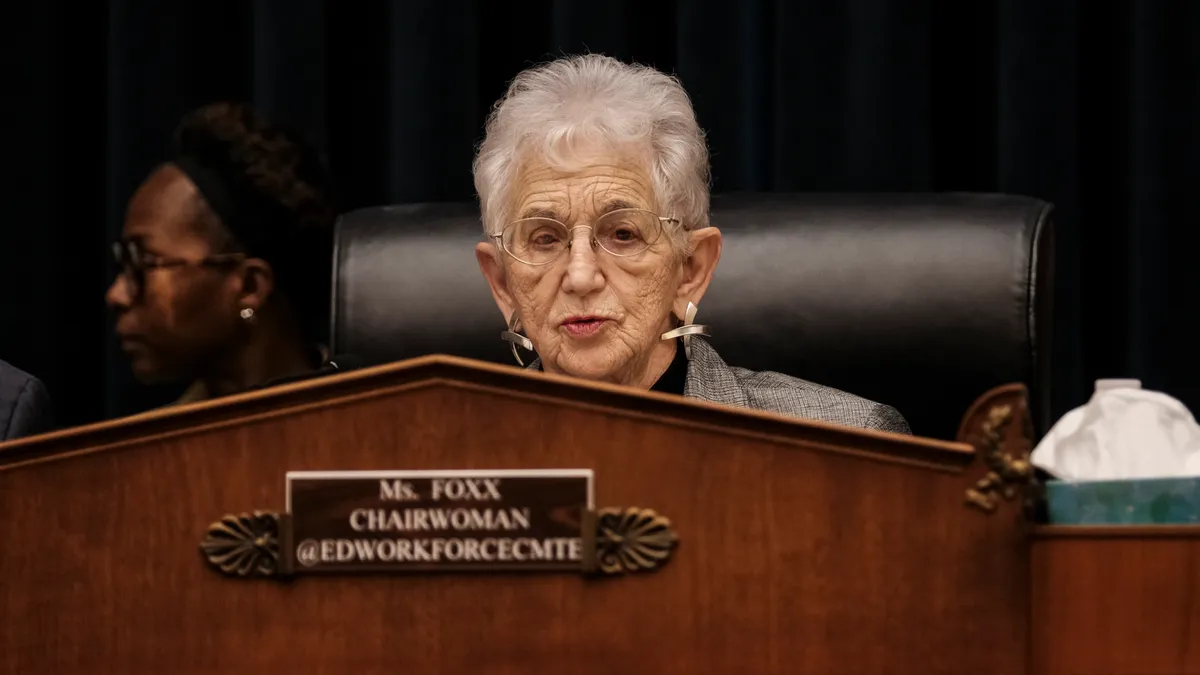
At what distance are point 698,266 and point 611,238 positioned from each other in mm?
114

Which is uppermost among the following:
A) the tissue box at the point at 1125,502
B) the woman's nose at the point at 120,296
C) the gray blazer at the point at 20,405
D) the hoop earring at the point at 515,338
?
the woman's nose at the point at 120,296

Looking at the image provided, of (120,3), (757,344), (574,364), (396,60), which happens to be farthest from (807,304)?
(120,3)

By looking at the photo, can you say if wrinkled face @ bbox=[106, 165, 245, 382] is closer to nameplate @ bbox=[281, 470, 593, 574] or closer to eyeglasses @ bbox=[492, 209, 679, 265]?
eyeglasses @ bbox=[492, 209, 679, 265]

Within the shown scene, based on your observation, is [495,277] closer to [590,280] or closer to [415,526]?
[590,280]

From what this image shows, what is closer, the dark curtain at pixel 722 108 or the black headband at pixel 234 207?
the black headband at pixel 234 207

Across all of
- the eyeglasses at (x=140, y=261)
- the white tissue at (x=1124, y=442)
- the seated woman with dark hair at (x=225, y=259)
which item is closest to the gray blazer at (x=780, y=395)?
the seated woman with dark hair at (x=225, y=259)

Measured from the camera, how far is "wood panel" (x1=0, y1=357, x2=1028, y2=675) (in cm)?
72

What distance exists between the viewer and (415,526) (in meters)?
0.74

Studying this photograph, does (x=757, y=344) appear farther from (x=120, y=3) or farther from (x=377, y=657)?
(x=120, y=3)

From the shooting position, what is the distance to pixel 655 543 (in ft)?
2.39

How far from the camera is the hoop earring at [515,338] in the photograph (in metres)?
1.45

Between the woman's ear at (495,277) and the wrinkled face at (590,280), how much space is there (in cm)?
6

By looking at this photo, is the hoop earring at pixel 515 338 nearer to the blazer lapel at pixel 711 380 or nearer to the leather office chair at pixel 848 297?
the leather office chair at pixel 848 297

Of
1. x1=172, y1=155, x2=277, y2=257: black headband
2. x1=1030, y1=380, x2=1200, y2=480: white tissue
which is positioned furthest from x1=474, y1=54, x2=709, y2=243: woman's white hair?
x1=1030, y1=380, x2=1200, y2=480: white tissue
